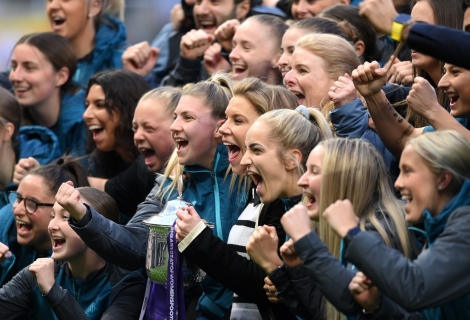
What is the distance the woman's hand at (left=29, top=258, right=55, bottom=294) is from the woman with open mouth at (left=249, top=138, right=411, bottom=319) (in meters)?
1.31

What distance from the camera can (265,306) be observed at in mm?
4316

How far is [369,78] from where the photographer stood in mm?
4062

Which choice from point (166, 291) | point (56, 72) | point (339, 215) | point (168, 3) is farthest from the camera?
point (168, 3)

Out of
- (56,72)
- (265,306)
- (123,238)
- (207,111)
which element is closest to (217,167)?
(207,111)

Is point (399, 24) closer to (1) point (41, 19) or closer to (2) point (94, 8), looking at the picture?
(2) point (94, 8)

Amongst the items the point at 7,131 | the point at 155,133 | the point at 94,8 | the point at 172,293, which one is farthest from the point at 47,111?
the point at 172,293

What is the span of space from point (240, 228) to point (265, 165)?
0.44 metres

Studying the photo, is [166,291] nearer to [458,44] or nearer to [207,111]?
[207,111]

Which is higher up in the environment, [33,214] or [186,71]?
[186,71]

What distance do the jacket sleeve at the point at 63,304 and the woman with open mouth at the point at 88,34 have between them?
9.04 ft

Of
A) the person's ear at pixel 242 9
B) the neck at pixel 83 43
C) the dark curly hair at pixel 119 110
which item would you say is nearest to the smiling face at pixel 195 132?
the dark curly hair at pixel 119 110

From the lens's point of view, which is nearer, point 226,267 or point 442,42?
point 442,42

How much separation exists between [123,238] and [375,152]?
149 centimetres

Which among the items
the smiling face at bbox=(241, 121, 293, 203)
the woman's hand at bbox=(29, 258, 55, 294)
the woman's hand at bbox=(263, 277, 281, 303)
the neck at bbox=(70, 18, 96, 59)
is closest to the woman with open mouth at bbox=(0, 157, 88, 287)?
the woman's hand at bbox=(29, 258, 55, 294)
